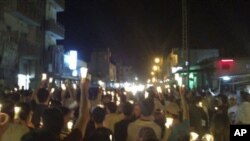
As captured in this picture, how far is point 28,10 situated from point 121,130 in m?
37.8

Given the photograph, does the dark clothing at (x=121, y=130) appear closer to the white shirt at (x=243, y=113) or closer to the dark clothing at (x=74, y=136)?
the dark clothing at (x=74, y=136)

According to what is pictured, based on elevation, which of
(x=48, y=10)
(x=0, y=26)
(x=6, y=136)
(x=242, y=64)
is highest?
(x=48, y=10)

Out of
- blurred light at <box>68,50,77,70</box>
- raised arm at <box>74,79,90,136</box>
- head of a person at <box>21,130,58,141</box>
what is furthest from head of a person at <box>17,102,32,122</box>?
blurred light at <box>68,50,77,70</box>

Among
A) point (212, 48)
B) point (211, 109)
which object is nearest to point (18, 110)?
point (211, 109)

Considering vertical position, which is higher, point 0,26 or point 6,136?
point 0,26

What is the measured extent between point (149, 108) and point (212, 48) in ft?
222

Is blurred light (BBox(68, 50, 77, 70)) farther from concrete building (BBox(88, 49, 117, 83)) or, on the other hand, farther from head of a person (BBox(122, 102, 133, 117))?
head of a person (BBox(122, 102, 133, 117))

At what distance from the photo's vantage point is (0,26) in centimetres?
3669

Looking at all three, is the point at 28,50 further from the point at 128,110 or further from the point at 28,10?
the point at 128,110

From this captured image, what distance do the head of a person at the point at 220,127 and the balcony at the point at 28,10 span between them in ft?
103

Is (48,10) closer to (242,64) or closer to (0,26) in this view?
(0,26)

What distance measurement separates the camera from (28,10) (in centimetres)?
4447

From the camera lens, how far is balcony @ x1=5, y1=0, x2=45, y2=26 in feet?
131

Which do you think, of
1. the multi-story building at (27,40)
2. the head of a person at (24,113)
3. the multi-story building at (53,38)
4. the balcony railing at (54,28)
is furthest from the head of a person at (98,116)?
the balcony railing at (54,28)
